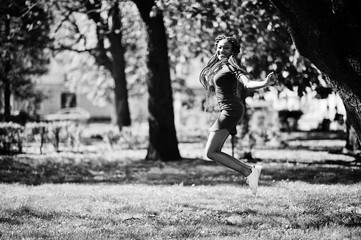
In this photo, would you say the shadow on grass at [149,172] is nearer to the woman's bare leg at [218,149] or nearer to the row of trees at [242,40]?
the row of trees at [242,40]

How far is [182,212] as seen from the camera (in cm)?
670

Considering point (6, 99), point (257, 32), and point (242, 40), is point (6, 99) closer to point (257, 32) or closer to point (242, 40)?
point (242, 40)

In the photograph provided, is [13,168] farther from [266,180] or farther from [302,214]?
[302,214]

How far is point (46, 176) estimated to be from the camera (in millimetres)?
11273

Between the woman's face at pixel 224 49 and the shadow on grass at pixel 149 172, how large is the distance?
3.70 m

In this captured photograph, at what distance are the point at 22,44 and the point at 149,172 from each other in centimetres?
908

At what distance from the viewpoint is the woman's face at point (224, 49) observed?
6516 mm

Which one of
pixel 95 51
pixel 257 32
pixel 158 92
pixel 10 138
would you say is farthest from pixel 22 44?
pixel 257 32

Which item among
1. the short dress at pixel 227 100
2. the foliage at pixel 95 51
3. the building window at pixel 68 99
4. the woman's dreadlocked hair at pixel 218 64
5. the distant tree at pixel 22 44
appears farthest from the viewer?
the building window at pixel 68 99

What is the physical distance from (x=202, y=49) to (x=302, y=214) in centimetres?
999

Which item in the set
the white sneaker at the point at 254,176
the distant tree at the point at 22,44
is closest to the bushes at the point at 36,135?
the distant tree at the point at 22,44

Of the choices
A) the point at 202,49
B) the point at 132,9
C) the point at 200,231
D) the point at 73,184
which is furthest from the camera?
the point at 132,9

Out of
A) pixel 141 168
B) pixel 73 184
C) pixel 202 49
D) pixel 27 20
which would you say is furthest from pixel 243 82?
pixel 27 20

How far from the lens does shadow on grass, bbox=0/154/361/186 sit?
10.3m
